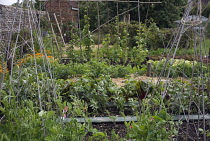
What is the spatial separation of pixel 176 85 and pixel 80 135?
2.03 m

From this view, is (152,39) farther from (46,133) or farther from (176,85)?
(46,133)

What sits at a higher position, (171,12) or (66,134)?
(171,12)

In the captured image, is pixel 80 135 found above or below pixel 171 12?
below

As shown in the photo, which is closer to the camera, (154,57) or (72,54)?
(72,54)

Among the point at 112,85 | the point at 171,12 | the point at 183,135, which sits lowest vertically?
the point at 183,135

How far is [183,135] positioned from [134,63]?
4556 millimetres

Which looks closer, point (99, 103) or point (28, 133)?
point (28, 133)

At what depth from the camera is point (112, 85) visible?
377cm

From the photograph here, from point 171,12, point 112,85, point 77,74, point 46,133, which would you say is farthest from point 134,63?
point 171,12

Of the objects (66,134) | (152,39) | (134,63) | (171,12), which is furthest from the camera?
(171,12)

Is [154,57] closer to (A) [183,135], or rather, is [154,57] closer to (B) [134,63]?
(B) [134,63]

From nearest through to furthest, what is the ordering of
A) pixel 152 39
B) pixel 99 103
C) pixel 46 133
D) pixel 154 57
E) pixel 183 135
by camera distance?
pixel 46 133 → pixel 183 135 → pixel 99 103 → pixel 154 57 → pixel 152 39

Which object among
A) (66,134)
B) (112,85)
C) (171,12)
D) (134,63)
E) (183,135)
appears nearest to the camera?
(66,134)

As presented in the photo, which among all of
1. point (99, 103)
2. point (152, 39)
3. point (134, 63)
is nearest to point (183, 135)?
point (99, 103)
